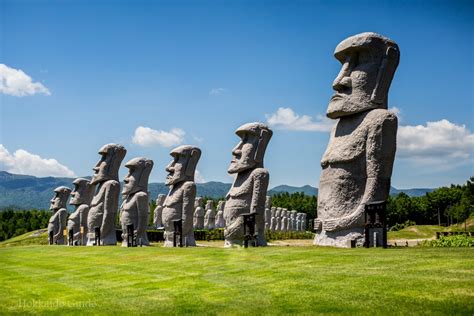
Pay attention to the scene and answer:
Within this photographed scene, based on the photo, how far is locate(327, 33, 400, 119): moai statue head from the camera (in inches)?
633

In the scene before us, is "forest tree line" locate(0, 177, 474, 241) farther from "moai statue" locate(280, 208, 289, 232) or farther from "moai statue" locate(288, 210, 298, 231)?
"moai statue" locate(280, 208, 289, 232)

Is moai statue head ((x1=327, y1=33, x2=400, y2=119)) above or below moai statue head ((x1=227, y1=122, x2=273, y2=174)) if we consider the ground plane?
above

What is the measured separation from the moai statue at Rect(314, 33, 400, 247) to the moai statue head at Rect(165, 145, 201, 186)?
406 inches

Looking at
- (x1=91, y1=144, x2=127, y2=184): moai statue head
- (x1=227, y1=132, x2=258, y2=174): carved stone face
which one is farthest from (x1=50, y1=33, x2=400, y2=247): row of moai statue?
(x1=91, y1=144, x2=127, y2=184): moai statue head

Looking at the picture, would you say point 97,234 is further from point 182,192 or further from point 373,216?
point 373,216

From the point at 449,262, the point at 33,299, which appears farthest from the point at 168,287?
the point at 449,262

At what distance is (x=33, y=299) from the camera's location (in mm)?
10719

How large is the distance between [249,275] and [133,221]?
55.5 ft

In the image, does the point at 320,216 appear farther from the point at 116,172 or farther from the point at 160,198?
the point at 160,198

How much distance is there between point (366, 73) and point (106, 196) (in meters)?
17.1

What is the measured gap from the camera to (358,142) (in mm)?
16031

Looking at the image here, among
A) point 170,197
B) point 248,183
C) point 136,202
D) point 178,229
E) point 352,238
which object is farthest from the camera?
point 136,202

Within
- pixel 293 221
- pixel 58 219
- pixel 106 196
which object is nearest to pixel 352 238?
pixel 106 196

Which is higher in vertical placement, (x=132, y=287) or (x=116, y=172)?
(x=116, y=172)
